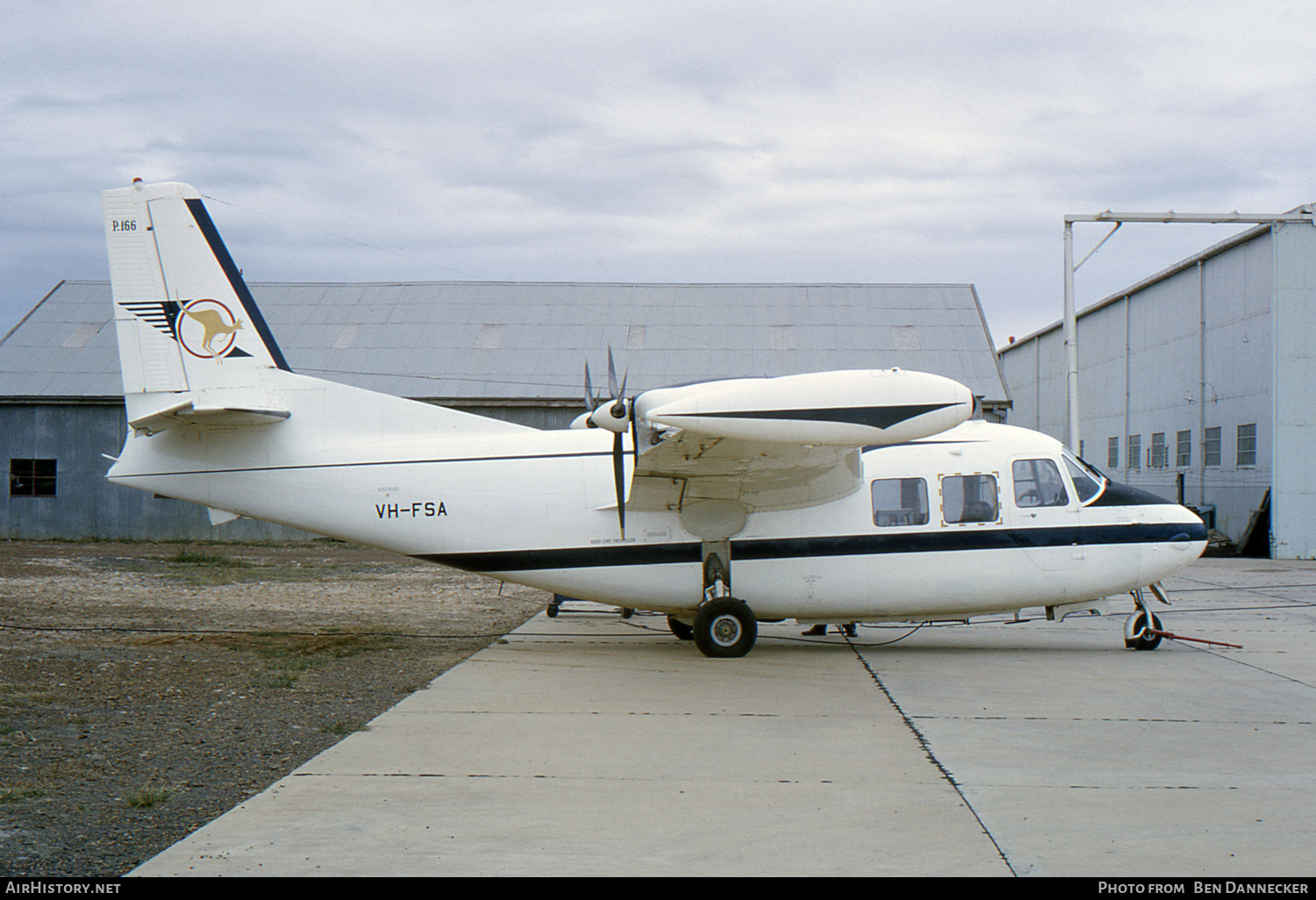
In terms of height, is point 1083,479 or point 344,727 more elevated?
point 1083,479

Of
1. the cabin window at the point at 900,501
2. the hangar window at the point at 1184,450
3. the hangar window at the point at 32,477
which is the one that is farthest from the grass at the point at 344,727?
the hangar window at the point at 1184,450

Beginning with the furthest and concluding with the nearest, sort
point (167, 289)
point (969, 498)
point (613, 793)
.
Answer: point (969, 498), point (167, 289), point (613, 793)

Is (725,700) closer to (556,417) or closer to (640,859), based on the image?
(640,859)

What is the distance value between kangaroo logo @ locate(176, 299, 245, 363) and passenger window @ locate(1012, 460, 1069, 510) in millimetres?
9303

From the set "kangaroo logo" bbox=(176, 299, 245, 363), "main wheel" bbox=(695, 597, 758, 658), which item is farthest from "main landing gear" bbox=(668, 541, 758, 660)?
"kangaroo logo" bbox=(176, 299, 245, 363)

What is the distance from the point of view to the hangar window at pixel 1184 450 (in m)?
32.7

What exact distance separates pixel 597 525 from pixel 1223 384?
2529cm

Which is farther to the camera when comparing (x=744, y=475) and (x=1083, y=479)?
(x=1083, y=479)

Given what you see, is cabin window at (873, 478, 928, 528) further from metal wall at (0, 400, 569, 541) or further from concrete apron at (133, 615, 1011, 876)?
metal wall at (0, 400, 569, 541)

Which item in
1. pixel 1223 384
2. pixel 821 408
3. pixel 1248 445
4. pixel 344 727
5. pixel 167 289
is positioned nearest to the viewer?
pixel 344 727

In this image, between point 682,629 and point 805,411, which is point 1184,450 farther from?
point 805,411

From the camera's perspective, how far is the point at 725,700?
9.50m

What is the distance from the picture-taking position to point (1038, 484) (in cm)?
1248

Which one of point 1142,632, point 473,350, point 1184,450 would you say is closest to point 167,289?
point 1142,632
